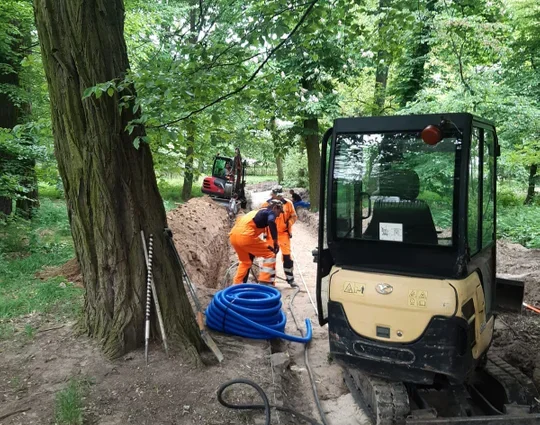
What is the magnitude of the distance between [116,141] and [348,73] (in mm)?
11401

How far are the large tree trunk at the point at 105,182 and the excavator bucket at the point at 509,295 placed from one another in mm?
3956

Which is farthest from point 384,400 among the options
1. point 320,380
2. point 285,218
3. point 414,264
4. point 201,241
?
point 201,241

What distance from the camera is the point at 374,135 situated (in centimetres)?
360

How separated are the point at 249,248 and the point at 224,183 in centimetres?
1081

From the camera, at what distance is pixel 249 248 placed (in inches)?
278

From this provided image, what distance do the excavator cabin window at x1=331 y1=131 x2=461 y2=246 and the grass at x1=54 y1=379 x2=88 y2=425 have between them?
2.39 metres

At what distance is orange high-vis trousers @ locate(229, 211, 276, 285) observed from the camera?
7.01 meters

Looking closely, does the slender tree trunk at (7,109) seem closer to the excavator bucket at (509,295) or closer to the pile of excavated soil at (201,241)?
the pile of excavated soil at (201,241)

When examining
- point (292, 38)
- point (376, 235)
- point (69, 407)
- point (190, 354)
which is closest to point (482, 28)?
point (292, 38)

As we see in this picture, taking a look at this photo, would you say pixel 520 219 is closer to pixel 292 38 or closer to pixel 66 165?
pixel 292 38

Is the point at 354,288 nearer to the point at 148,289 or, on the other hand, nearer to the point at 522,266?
the point at 148,289

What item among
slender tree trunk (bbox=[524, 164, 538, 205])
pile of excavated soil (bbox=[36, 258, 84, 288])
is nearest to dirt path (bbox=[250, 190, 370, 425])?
pile of excavated soil (bbox=[36, 258, 84, 288])

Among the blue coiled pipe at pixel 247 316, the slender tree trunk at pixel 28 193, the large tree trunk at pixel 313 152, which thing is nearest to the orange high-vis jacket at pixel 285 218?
the blue coiled pipe at pixel 247 316

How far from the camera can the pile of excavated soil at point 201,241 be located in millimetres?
8695
